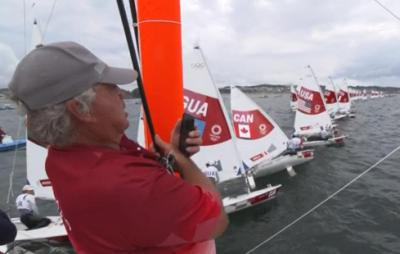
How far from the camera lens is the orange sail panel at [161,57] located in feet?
5.73

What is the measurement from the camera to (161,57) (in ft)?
5.82

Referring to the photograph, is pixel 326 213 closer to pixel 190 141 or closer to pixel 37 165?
pixel 37 165

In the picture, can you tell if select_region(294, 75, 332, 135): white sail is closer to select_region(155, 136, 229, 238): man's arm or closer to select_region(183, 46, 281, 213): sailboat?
select_region(183, 46, 281, 213): sailboat

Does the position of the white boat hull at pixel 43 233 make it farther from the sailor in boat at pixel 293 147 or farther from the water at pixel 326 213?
the sailor in boat at pixel 293 147

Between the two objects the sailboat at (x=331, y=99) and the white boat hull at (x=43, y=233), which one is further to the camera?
the sailboat at (x=331, y=99)

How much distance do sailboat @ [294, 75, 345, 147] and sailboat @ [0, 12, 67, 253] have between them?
18.4 metres

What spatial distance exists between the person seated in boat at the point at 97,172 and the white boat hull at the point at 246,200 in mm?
9950

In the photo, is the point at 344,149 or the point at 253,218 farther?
the point at 344,149

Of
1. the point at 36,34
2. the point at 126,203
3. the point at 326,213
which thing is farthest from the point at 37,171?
the point at 126,203

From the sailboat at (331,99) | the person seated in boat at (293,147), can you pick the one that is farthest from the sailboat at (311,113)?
the sailboat at (331,99)

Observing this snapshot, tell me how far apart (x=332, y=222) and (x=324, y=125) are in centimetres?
1427

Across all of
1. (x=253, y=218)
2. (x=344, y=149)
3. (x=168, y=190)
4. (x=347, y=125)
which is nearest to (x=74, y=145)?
(x=168, y=190)

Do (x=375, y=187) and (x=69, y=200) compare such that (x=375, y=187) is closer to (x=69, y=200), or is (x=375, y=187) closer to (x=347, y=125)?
(x=69, y=200)

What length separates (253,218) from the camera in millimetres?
11461
